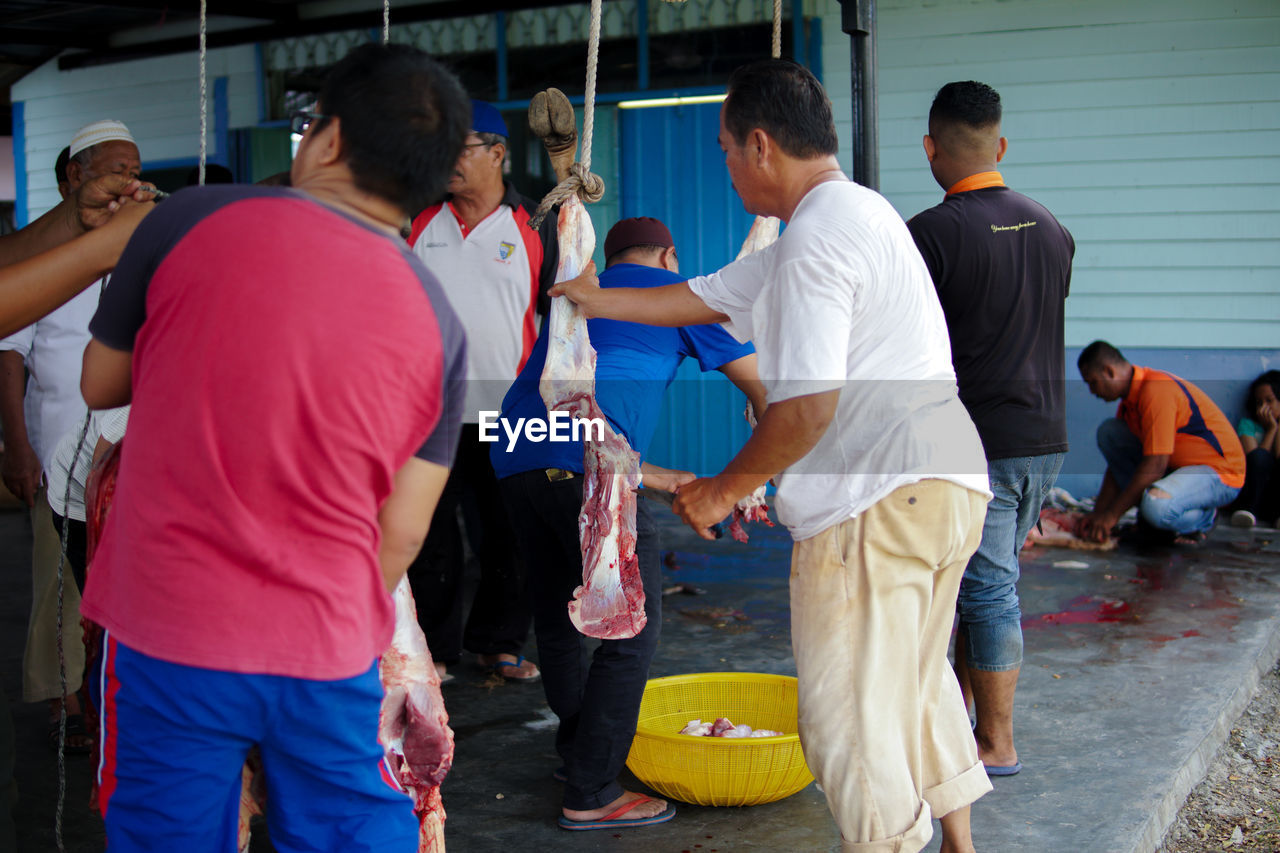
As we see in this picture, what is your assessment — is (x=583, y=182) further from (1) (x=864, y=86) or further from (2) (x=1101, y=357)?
(2) (x=1101, y=357)

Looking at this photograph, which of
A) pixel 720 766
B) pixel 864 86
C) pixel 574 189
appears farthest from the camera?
Answer: pixel 864 86

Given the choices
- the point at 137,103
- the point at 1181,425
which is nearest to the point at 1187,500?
the point at 1181,425

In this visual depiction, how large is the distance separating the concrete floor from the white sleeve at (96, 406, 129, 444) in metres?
1.23

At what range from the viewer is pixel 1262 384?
22.8ft

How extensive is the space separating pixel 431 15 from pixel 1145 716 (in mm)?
7029

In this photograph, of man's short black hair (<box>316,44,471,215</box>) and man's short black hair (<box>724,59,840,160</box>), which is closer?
man's short black hair (<box>316,44,471,215</box>)

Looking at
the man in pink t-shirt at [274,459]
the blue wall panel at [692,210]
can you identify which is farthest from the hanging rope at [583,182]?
the blue wall panel at [692,210]

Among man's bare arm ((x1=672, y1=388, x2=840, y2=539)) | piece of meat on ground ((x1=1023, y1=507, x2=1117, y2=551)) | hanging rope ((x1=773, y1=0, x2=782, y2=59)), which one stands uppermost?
hanging rope ((x1=773, y1=0, x2=782, y2=59))

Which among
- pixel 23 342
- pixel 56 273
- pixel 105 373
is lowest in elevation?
pixel 23 342

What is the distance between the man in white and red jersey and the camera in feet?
14.5

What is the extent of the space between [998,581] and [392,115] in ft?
8.23

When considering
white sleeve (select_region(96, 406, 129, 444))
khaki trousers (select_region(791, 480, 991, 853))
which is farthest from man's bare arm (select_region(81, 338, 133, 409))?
khaki trousers (select_region(791, 480, 991, 853))

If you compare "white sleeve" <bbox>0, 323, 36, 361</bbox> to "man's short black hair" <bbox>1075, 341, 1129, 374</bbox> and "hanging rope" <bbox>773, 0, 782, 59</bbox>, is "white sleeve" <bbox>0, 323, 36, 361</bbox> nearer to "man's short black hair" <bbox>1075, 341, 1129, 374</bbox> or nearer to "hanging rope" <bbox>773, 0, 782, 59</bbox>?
"hanging rope" <bbox>773, 0, 782, 59</bbox>

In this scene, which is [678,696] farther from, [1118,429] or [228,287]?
[1118,429]
